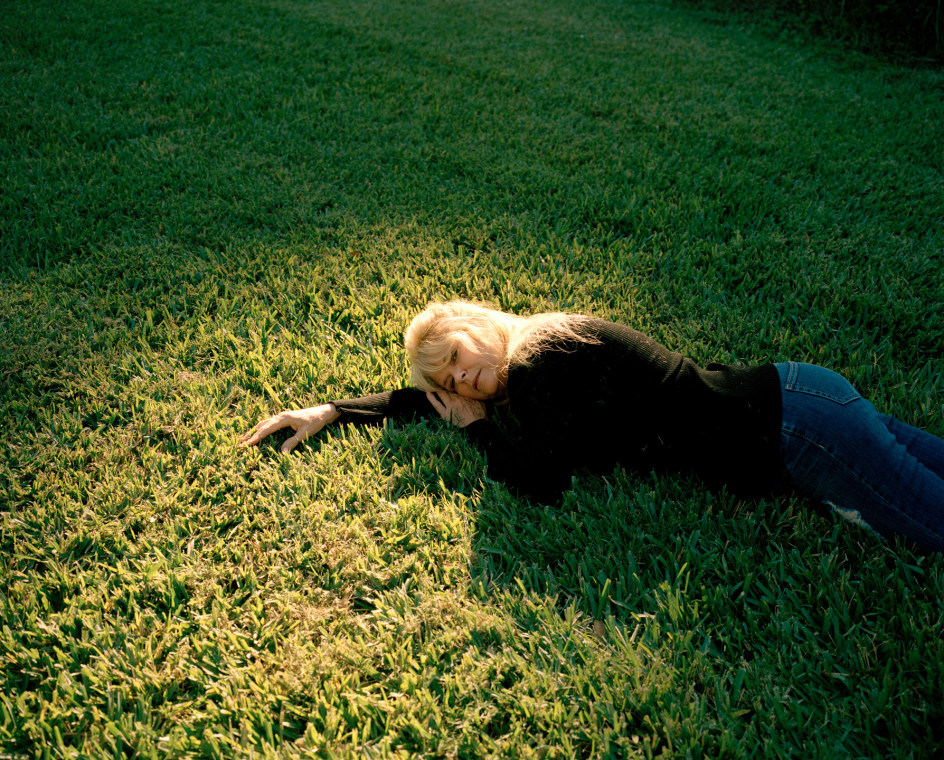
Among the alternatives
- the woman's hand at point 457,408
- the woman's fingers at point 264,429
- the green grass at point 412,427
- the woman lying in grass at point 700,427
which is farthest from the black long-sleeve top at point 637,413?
the woman's fingers at point 264,429

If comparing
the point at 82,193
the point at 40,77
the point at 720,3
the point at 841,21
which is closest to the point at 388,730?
the point at 82,193

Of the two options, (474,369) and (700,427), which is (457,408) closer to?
(474,369)

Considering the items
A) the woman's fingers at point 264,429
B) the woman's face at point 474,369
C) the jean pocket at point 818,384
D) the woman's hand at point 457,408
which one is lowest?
the woman's fingers at point 264,429

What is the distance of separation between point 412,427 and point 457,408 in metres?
0.22

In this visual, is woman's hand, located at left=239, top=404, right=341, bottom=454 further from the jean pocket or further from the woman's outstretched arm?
the jean pocket

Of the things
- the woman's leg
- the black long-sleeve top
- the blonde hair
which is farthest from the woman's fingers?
the woman's leg

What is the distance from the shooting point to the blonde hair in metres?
2.34

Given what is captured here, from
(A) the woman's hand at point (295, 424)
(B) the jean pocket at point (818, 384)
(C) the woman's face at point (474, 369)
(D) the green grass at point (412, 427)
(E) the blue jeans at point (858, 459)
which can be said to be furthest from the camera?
(A) the woman's hand at point (295, 424)

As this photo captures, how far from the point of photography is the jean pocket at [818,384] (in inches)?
85.8

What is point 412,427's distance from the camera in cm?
272

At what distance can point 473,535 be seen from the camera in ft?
7.43

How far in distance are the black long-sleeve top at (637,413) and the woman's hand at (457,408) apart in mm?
387

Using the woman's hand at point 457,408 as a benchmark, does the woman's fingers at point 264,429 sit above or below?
below

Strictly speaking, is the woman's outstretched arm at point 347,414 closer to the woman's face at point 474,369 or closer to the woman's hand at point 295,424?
the woman's hand at point 295,424
